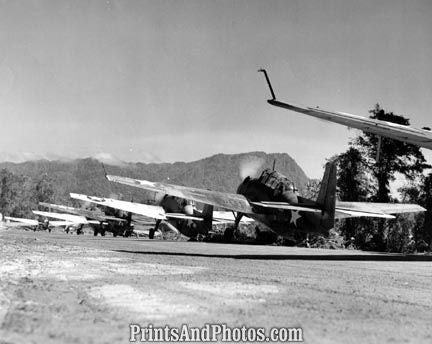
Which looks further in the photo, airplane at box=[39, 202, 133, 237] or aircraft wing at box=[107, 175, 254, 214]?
airplane at box=[39, 202, 133, 237]

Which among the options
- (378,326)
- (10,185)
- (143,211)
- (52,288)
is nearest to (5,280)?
(52,288)

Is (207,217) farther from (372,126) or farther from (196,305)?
(196,305)

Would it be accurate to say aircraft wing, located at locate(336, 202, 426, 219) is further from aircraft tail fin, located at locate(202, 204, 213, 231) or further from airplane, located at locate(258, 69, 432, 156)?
aircraft tail fin, located at locate(202, 204, 213, 231)

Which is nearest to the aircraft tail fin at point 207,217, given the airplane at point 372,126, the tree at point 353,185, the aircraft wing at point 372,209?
the tree at point 353,185

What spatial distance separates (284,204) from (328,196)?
211cm

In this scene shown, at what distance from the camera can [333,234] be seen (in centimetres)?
4575

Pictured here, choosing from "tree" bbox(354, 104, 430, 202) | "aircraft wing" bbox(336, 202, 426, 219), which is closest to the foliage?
Result: "tree" bbox(354, 104, 430, 202)

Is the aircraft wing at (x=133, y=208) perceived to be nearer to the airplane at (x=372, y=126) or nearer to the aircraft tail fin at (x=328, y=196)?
the aircraft tail fin at (x=328, y=196)

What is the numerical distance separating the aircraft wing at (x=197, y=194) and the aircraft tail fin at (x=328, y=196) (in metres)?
5.42

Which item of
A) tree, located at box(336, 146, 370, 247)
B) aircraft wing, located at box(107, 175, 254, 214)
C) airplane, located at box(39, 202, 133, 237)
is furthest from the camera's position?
airplane, located at box(39, 202, 133, 237)

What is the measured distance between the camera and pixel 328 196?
895 inches

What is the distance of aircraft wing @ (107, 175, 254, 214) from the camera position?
60.3ft

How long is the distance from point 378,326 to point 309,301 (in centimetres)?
167

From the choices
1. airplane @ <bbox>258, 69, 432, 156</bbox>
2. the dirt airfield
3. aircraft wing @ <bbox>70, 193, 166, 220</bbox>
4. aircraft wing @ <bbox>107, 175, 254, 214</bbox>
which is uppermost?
airplane @ <bbox>258, 69, 432, 156</bbox>
